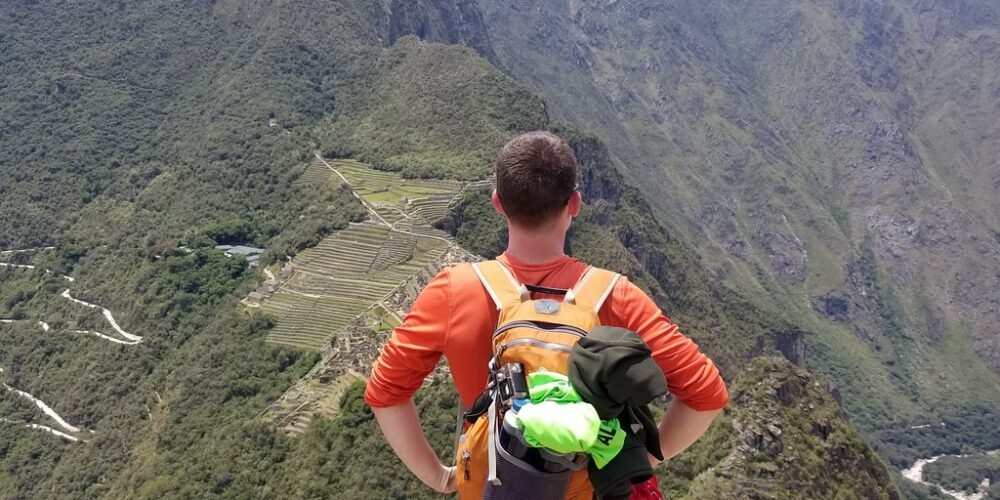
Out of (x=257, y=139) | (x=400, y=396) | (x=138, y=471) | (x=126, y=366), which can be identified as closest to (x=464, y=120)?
(x=257, y=139)

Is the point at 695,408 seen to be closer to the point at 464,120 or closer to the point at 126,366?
the point at 126,366

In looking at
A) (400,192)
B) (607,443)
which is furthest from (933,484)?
(607,443)

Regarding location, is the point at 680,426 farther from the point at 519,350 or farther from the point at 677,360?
the point at 519,350

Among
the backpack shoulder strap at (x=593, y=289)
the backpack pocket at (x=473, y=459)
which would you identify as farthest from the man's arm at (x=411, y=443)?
the backpack shoulder strap at (x=593, y=289)

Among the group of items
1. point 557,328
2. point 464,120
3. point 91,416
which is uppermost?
point 557,328

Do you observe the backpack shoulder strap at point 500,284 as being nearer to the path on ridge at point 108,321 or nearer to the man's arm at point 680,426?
the man's arm at point 680,426

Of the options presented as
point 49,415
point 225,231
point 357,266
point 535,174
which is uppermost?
point 535,174

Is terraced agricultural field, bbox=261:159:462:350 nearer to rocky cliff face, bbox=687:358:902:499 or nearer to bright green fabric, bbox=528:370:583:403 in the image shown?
rocky cliff face, bbox=687:358:902:499
